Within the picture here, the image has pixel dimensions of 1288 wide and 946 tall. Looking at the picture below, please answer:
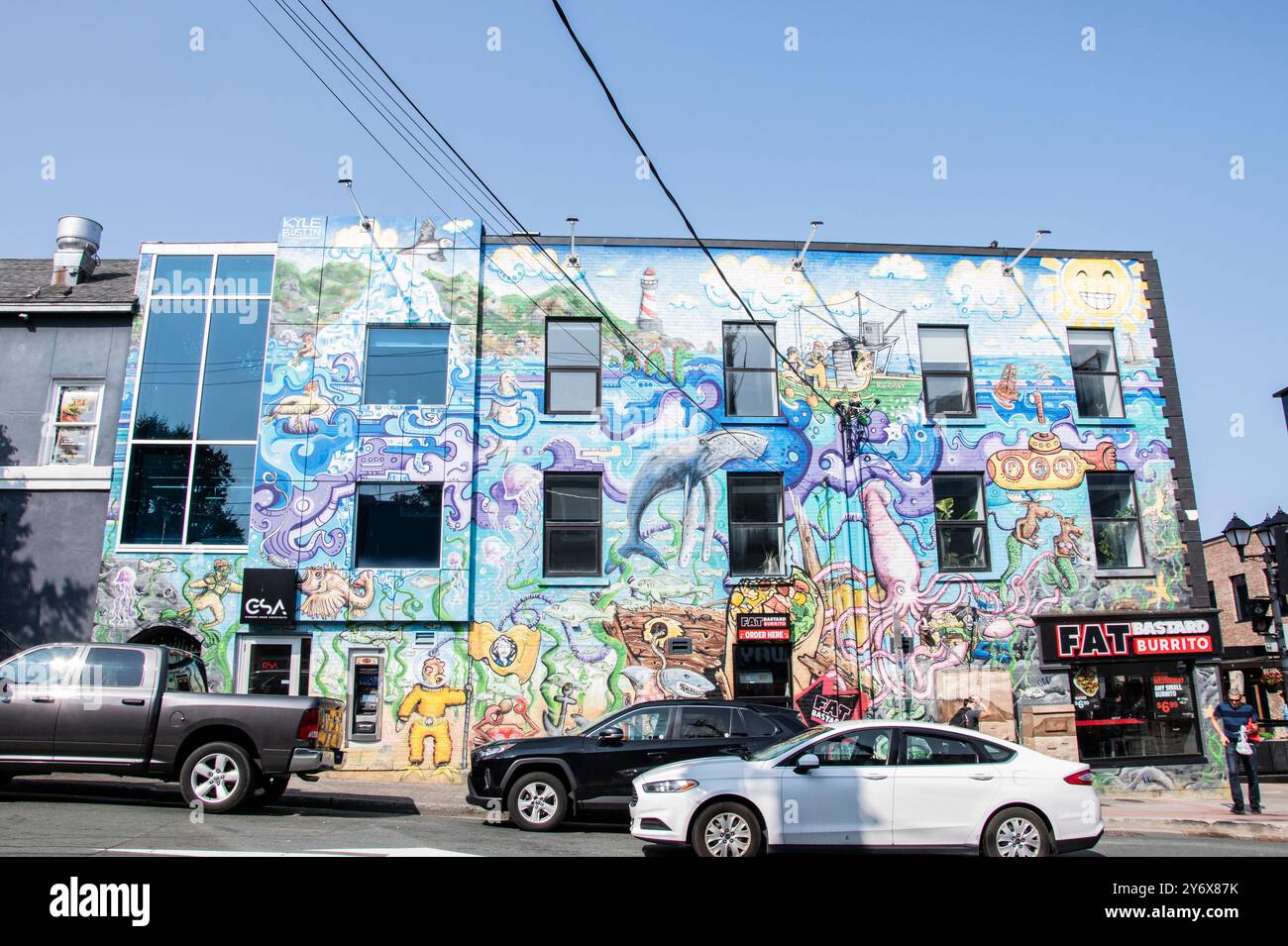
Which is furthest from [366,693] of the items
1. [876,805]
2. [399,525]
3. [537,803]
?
[876,805]

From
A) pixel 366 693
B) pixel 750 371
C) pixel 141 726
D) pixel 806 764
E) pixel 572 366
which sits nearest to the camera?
pixel 806 764

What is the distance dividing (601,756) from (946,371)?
11.7m

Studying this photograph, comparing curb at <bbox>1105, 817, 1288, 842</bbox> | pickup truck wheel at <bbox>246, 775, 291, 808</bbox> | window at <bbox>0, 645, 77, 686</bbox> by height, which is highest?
window at <bbox>0, 645, 77, 686</bbox>

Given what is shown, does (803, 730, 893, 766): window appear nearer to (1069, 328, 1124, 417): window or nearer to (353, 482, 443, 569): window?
(353, 482, 443, 569): window

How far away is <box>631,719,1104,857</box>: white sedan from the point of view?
28.8 feet

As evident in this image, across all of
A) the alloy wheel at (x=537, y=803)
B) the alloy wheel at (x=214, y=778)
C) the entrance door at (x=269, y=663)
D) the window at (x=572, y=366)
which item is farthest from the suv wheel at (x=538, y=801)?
the window at (x=572, y=366)

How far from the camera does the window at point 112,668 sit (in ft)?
35.0

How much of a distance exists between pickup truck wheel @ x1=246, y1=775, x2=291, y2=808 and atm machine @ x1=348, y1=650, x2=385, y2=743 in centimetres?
437

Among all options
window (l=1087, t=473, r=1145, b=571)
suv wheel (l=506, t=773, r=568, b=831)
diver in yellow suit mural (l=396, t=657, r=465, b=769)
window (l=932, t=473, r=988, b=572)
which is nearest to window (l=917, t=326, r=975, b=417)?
window (l=932, t=473, r=988, b=572)

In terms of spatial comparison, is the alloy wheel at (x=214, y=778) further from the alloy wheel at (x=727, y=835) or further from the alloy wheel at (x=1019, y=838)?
the alloy wheel at (x=1019, y=838)

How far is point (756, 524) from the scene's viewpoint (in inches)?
716

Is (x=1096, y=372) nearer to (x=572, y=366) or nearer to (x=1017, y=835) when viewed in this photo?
(x=572, y=366)

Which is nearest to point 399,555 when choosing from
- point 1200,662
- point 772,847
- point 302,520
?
point 302,520
